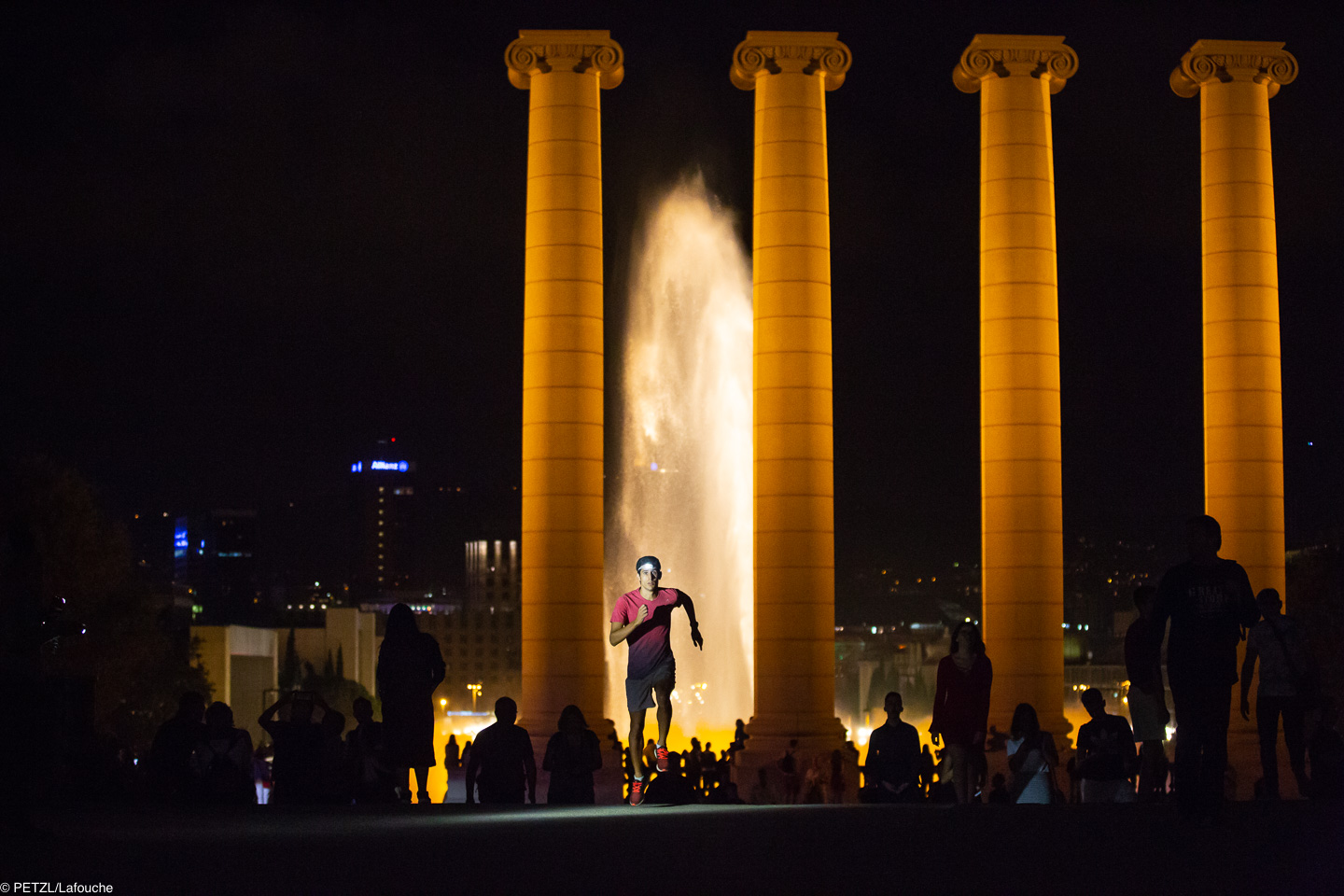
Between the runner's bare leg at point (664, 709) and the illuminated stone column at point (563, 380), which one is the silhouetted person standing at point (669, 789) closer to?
the runner's bare leg at point (664, 709)

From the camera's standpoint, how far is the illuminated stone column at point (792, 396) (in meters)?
89.9

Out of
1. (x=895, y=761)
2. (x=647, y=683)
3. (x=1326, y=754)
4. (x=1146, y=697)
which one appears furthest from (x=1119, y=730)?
(x=647, y=683)

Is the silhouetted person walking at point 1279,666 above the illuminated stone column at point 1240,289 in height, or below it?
below

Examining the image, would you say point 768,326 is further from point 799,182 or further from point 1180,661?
point 1180,661

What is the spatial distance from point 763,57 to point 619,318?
140 feet

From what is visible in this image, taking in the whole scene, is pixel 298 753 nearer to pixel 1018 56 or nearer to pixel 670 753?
pixel 670 753

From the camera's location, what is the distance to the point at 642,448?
131 meters

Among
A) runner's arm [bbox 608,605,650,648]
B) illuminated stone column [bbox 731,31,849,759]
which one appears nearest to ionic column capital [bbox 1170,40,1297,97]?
illuminated stone column [bbox 731,31,849,759]

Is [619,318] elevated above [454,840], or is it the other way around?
[619,318]

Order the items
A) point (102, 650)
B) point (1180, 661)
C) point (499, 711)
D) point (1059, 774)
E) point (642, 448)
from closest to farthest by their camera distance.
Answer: point (1180, 661), point (499, 711), point (1059, 774), point (642, 448), point (102, 650)

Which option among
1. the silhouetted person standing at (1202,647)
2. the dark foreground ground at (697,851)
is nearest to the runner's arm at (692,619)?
the dark foreground ground at (697,851)

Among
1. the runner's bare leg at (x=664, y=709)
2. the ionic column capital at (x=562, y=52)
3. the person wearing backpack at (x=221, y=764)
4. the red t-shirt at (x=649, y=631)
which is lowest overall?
the person wearing backpack at (x=221, y=764)

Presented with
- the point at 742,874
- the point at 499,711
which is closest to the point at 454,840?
the point at 742,874

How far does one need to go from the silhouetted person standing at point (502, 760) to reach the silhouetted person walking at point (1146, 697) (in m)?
16.6
